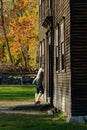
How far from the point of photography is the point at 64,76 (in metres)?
21.5

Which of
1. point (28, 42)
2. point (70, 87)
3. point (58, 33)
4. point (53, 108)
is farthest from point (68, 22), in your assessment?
point (28, 42)

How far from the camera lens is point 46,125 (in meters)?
18.1

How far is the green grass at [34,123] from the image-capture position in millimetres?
17308

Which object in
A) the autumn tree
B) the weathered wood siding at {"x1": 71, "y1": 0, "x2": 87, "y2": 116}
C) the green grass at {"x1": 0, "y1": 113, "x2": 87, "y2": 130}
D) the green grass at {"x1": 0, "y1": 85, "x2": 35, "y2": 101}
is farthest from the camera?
the autumn tree

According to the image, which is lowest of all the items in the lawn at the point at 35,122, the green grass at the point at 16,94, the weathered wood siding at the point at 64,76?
the green grass at the point at 16,94

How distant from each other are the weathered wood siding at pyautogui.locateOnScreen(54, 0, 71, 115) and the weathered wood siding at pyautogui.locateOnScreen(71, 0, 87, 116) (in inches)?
17.8

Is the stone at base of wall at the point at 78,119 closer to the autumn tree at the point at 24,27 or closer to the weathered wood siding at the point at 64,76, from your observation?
the weathered wood siding at the point at 64,76

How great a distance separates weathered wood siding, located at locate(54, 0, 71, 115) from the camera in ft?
65.7

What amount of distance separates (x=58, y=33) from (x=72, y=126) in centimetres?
725

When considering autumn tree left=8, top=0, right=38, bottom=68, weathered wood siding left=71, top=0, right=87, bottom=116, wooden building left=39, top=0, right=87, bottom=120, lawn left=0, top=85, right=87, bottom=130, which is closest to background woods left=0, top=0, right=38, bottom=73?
autumn tree left=8, top=0, right=38, bottom=68

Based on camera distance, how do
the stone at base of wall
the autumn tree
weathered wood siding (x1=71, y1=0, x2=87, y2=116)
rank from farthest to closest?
the autumn tree
weathered wood siding (x1=71, y1=0, x2=87, y2=116)
the stone at base of wall

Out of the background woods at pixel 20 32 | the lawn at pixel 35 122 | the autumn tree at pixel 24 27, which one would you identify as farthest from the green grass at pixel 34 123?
the autumn tree at pixel 24 27

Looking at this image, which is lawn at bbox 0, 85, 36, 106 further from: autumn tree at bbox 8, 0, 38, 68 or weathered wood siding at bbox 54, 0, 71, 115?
autumn tree at bbox 8, 0, 38, 68

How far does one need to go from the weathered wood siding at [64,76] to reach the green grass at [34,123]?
0.75 meters
